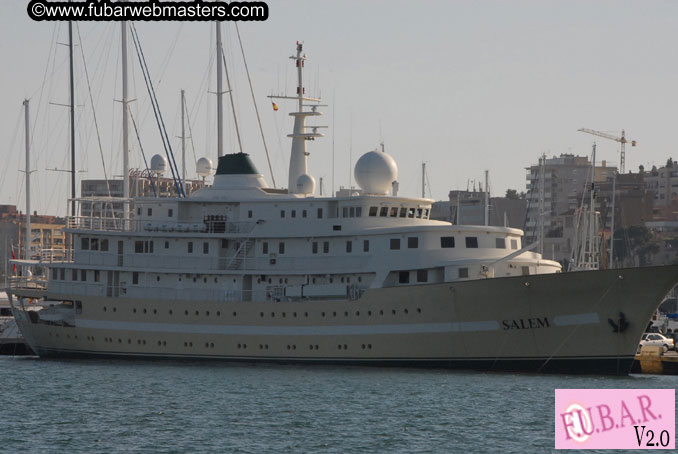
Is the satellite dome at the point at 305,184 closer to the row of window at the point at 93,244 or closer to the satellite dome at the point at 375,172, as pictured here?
the satellite dome at the point at 375,172

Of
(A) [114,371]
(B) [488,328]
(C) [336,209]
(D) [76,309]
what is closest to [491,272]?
(B) [488,328]

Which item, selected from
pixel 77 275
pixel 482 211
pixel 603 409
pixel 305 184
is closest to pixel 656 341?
pixel 305 184

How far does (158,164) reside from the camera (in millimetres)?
54031

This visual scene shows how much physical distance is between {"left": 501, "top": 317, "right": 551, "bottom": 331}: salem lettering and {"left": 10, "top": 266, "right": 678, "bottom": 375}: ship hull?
0.10ft

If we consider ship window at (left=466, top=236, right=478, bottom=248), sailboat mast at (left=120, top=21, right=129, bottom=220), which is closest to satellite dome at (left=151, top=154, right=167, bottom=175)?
sailboat mast at (left=120, top=21, right=129, bottom=220)

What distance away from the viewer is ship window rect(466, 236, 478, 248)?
3684 centimetres

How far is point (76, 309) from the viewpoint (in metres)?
41.8

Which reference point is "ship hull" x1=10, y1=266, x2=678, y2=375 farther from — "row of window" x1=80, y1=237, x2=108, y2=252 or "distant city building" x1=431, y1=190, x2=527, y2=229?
"distant city building" x1=431, y1=190, x2=527, y2=229

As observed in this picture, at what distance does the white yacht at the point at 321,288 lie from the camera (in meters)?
34.6

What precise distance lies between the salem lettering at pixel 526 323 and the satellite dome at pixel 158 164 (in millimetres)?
22786

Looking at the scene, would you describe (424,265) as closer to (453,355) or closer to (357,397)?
(453,355)

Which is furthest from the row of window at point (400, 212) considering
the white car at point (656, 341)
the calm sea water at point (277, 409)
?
the white car at point (656, 341)

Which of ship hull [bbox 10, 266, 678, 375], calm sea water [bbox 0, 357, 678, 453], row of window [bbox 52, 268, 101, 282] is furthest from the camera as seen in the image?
row of window [bbox 52, 268, 101, 282]

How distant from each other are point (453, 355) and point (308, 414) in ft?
28.6
